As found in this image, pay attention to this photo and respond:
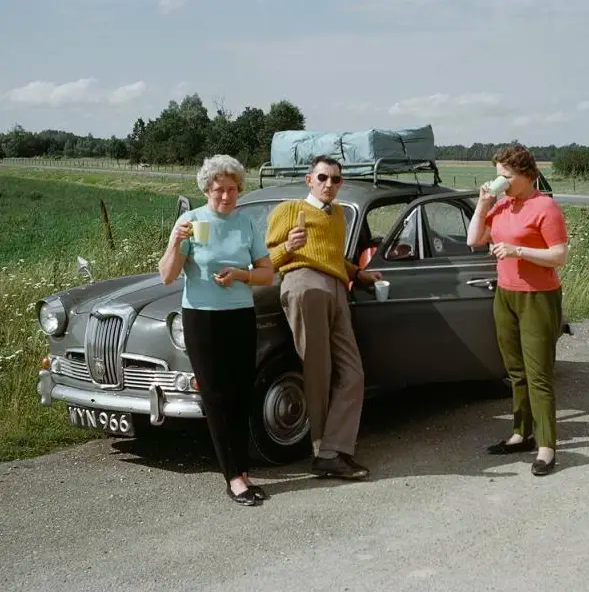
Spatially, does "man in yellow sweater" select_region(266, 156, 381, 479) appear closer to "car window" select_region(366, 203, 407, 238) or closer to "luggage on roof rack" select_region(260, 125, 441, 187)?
"car window" select_region(366, 203, 407, 238)

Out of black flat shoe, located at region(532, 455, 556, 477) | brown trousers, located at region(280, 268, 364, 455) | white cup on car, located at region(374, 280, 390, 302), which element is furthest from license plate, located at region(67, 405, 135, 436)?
black flat shoe, located at region(532, 455, 556, 477)

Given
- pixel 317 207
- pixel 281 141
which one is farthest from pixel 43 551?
pixel 281 141

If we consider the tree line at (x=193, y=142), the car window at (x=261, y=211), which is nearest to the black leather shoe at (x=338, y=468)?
the car window at (x=261, y=211)

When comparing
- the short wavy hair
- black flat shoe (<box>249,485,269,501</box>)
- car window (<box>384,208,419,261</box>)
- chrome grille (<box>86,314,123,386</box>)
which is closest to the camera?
the short wavy hair

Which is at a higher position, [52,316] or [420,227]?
[420,227]

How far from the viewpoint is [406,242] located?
6941 millimetres

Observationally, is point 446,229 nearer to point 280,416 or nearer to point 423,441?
point 423,441

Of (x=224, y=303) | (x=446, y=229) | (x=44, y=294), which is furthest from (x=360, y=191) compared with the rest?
(x=44, y=294)

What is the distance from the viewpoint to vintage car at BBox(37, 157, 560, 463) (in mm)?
5934

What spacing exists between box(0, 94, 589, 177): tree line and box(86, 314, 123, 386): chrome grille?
120 ft

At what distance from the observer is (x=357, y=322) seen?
256 inches

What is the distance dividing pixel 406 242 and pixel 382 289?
2.32 ft

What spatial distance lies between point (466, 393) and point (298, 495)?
Answer: 286 centimetres

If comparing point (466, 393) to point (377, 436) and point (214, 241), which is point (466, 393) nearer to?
point (377, 436)
